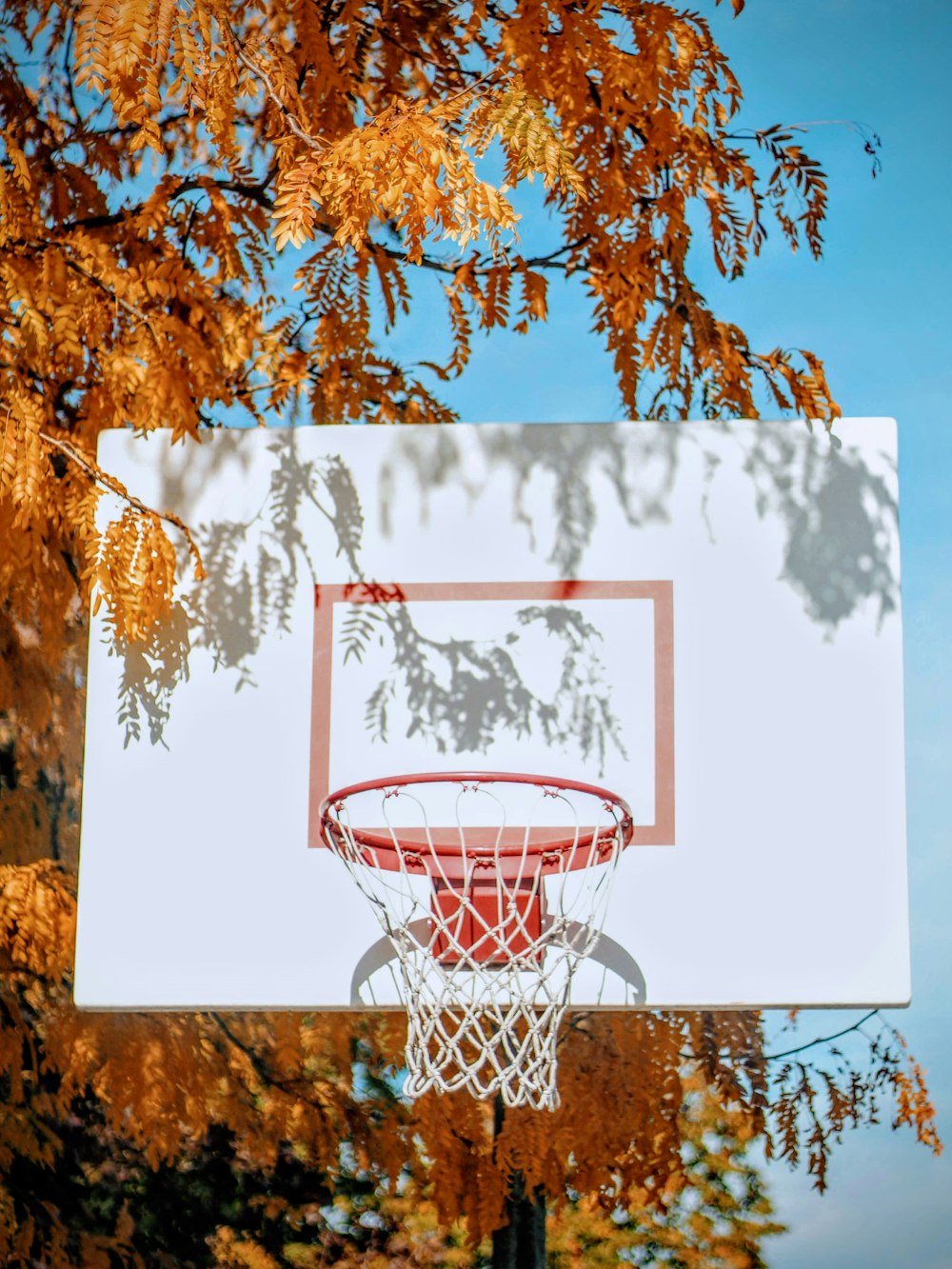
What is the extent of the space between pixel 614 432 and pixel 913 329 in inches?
544

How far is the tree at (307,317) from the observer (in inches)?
177

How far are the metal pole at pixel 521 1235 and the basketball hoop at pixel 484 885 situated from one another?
4569 millimetres

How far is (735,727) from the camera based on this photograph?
4363 millimetres

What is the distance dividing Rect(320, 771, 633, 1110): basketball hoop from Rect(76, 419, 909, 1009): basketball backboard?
10 cm

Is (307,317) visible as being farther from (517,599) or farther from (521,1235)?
(521,1235)

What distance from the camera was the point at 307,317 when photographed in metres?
6.62

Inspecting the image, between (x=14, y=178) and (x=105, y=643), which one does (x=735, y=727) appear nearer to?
(x=105, y=643)

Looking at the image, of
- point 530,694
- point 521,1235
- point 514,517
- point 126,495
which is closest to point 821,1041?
point 521,1235

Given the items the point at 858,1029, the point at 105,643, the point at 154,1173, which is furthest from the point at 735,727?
the point at 154,1173

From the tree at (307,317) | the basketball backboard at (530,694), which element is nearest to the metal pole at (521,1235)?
the tree at (307,317)

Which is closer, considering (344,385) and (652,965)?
(652,965)

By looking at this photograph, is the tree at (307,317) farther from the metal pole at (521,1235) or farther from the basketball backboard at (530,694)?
the metal pole at (521,1235)

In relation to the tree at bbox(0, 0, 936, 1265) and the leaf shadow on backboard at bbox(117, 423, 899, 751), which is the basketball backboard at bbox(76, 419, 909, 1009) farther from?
the tree at bbox(0, 0, 936, 1265)

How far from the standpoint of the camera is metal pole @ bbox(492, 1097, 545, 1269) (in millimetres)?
8578
